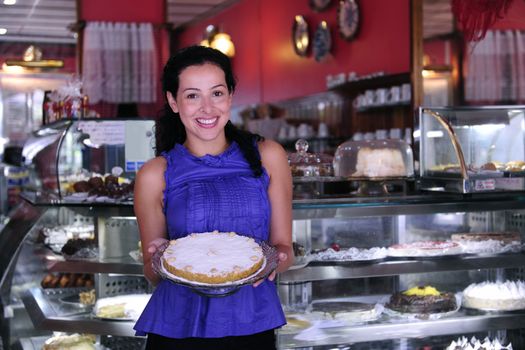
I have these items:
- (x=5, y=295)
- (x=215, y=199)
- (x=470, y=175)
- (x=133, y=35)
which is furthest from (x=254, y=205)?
(x=133, y=35)

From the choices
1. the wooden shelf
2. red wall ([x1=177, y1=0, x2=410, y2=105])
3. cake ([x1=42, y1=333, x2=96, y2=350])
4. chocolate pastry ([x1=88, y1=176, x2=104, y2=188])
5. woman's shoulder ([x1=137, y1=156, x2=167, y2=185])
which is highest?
red wall ([x1=177, y1=0, x2=410, y2=105])

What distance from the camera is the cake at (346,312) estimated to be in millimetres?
4246

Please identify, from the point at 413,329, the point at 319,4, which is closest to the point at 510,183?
the point at 413,329

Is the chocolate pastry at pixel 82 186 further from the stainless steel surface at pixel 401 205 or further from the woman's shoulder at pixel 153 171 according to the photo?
the woman's shoulder at pixel 153 171

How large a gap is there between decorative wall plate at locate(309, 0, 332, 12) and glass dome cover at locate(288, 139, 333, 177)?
6750 millimetres

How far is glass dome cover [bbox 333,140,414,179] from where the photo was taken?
4.71m

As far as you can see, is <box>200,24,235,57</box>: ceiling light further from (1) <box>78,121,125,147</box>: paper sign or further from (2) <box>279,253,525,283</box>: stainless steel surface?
(2) <box>279,253,525,283</box>: stainless steel surface

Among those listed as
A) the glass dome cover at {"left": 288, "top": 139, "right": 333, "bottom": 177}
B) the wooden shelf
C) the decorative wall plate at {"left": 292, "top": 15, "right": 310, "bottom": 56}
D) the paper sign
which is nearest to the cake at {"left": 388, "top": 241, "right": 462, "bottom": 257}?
the glass dome cover at {"left": 288, "top": 139, "right": 333, "bottom": 177}

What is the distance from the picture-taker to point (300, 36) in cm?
1191

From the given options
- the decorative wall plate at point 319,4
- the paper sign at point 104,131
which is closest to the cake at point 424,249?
the paper sign at point 104,131

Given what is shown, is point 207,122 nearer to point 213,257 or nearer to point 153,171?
point 153,171

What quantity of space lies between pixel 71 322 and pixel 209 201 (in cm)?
235

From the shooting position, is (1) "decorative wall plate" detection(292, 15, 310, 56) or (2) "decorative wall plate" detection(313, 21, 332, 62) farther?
(1) "decorative wall plate" detection(292, 15, 310, 56)

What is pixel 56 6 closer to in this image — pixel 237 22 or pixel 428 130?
pixel 237 22
